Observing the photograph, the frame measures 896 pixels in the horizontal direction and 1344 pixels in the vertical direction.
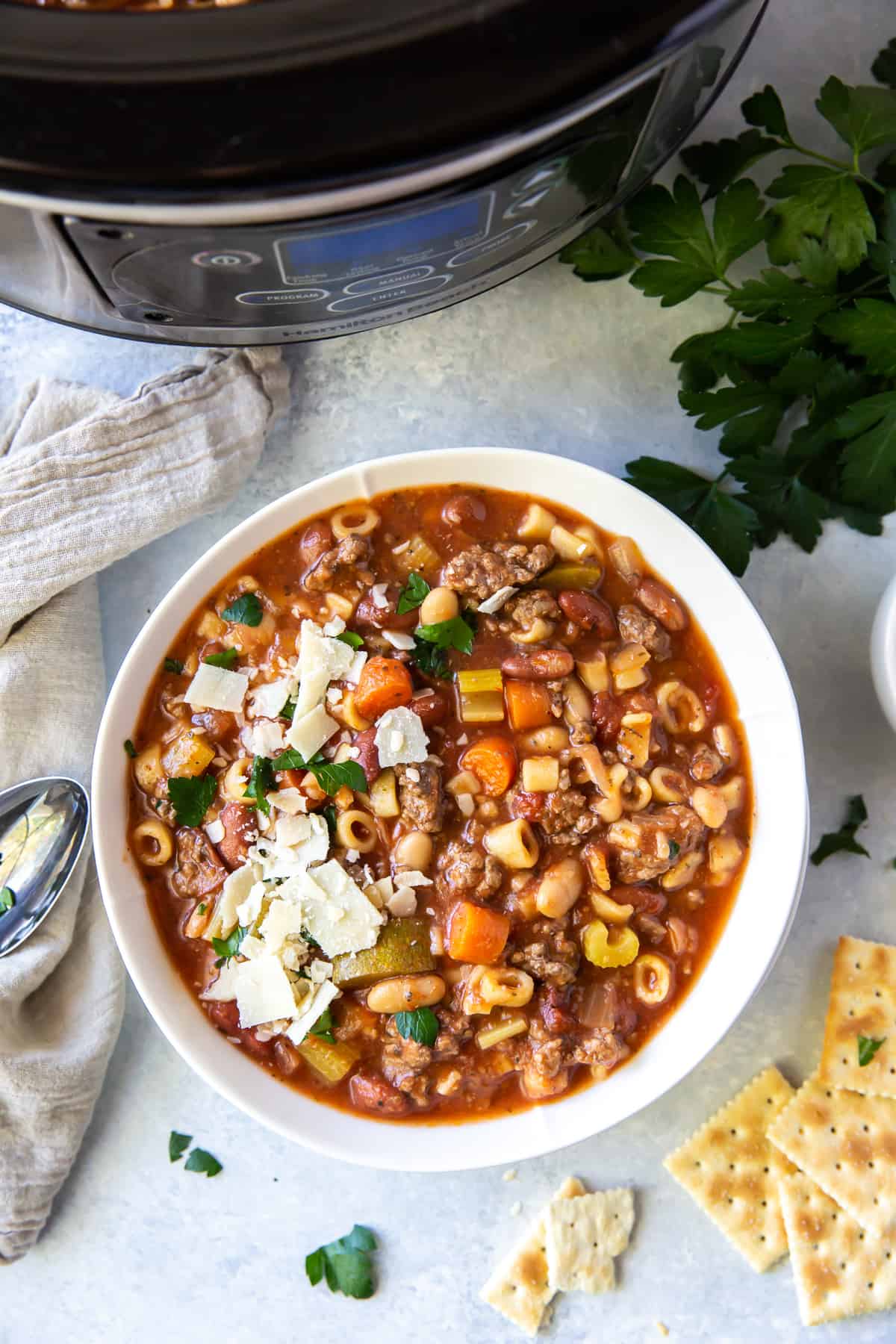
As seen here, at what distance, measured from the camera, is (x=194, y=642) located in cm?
337

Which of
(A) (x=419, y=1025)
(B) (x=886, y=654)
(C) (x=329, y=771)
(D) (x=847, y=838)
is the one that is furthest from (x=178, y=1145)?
(B) (x=886, y=654)

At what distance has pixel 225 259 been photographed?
191 cm

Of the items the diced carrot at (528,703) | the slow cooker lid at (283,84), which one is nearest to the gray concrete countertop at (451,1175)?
the diced carrot at (528,703)

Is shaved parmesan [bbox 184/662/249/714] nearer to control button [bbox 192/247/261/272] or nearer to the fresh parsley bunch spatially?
the fresh parsley bunch

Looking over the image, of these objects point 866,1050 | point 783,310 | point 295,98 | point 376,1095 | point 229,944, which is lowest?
point 866,1050

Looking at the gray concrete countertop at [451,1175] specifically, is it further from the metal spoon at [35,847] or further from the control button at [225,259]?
the control button at [225,259]

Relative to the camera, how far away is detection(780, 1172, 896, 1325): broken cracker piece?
3592 mm

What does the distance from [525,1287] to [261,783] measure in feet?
5.96

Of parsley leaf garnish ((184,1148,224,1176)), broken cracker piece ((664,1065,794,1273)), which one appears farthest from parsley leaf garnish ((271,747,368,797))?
broken cracker piece ((664,1065,794,1273))

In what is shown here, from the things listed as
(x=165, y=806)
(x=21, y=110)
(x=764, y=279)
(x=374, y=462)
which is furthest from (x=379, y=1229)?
(x=21, y=110)

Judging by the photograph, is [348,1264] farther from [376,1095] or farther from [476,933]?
[476,933]

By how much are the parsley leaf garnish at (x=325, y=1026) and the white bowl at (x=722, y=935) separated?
0.22m

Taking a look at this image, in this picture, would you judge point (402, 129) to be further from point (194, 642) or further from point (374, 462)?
point (194, 642)

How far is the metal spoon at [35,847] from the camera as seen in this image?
354 centimetres
